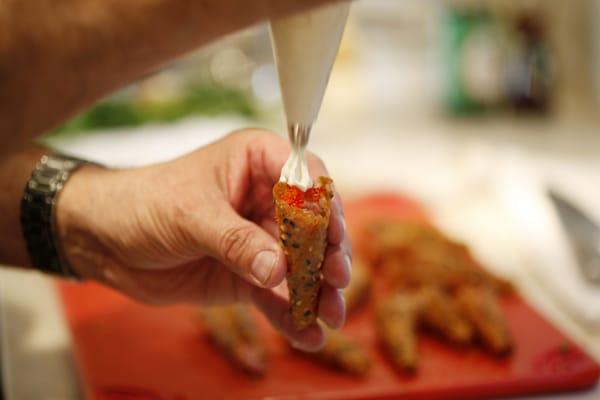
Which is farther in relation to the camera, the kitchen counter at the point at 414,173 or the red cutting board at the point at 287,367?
the kitchen counter at the point at 414,173

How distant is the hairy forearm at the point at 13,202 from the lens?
34.3 inches

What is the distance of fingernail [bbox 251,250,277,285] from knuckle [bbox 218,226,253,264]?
17mm

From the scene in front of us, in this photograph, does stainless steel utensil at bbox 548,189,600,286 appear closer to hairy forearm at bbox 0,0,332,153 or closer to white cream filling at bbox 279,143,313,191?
white cream filling at bbox 279,143,313,191

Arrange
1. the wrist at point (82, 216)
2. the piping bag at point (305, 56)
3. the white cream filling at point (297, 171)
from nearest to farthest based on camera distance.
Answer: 1. the piping bag at point (305, 56)
2. the white cream filling at point (297, 171)
3. the wrist at point (82, 216)

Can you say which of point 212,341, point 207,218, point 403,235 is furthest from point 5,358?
A: point 403,235

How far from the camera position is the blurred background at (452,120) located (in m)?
1.37

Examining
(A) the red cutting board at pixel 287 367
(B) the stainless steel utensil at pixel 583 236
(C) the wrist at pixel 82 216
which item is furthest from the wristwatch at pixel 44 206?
(B) the stainless steel utensil at pixel 583 236

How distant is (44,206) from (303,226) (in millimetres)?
354

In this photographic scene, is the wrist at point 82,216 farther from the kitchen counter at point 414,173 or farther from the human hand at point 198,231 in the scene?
the kitchen counter at point 414,173

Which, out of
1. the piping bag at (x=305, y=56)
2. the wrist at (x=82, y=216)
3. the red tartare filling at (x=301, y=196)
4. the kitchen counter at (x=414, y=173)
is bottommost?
the kitchen counter at (x=414, y=173)

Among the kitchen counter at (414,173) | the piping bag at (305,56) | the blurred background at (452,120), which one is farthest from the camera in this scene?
the blurred background at (452,120)

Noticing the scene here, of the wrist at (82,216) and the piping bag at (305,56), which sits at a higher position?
the piping bag at (305,56)

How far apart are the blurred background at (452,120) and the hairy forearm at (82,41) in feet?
2.25

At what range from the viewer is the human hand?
0.73 metres
